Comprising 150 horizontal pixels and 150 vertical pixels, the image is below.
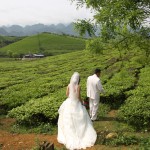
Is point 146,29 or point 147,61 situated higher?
point 146,29

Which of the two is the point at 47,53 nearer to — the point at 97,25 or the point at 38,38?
the point at 38,38

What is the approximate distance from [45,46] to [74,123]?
14543 cm

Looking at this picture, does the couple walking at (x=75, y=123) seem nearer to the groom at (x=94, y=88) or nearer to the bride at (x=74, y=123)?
the bride at (x=74, y=123)

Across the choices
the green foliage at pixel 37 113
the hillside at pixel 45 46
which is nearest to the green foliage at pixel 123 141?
the green foliage at pixel 37 113

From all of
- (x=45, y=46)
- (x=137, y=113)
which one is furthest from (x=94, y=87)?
(x=45, y=46)

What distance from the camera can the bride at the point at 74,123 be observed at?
500 inches

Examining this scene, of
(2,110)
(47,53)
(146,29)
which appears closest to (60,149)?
(146,29)

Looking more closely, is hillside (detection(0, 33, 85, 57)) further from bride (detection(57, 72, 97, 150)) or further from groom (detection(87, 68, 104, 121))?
bride (detection(57, 72, 97, 150))

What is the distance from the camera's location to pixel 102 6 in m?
15.4

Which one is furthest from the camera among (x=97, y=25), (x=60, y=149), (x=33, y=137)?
(x=97, y=25)

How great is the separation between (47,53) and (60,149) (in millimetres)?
131316

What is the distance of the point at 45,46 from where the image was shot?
15700cm

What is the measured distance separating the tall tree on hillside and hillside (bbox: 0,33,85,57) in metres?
121

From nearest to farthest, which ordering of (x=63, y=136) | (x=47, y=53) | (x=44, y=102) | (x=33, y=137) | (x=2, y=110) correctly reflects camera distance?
(x=63, y=136)
(x=33, y=137)
(x=44, y=102)
(x=2, y=110)
(x=47, y=53)
